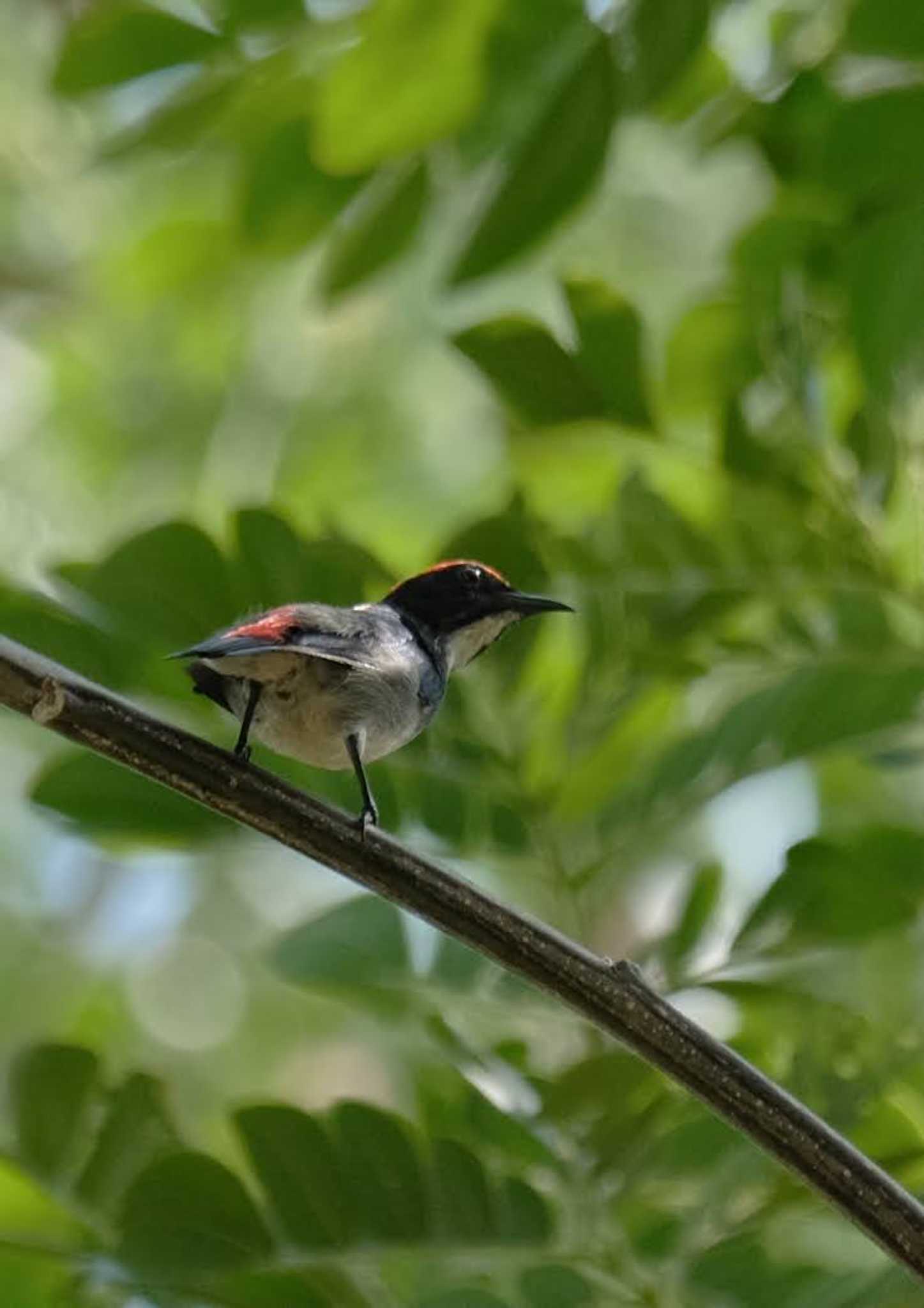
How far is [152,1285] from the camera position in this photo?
2119mm

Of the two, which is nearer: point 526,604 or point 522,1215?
point 522,1215

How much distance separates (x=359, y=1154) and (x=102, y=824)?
1.75 feet

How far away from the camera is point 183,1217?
214 centimetres

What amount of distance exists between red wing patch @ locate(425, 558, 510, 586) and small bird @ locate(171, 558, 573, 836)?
0.04ft

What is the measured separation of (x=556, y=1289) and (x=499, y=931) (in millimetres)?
597

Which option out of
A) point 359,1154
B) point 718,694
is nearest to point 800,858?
point 359,1154

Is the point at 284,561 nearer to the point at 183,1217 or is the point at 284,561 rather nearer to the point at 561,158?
the point at 561,158

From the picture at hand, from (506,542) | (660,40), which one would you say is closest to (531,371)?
(506,542)

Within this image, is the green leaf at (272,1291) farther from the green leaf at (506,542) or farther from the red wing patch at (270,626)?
the green leaf at (506,542)

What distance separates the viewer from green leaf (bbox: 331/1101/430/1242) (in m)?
2.13

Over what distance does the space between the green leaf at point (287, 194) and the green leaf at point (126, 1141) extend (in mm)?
1251

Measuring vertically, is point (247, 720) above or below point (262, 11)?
below

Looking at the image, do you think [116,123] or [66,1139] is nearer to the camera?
[66,1139]

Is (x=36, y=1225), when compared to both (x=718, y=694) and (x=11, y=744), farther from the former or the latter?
(x=11, y=744)
